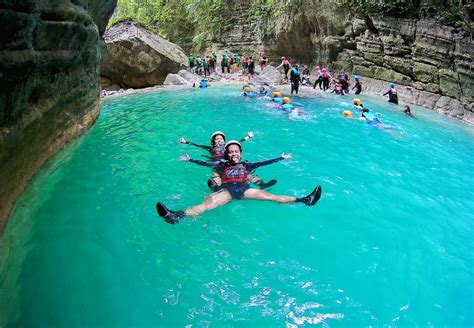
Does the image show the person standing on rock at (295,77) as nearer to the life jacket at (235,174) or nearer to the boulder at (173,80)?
the boulder at (173,80)

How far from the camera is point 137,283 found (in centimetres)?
434

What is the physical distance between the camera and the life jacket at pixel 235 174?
6164 millimetres

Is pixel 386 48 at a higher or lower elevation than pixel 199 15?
lower

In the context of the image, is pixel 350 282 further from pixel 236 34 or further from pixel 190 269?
pixel 236 34

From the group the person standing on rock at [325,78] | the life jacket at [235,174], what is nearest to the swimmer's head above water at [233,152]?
the life jacket at [235,174]

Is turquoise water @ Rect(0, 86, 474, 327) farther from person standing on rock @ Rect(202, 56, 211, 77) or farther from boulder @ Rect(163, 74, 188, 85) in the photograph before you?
person standing on rock @ Rect(202, 56, 211, 77)

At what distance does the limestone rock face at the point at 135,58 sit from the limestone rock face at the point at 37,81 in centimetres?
1297

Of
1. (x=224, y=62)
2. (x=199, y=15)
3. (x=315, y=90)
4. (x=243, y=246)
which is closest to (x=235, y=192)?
(x=243, y=246)

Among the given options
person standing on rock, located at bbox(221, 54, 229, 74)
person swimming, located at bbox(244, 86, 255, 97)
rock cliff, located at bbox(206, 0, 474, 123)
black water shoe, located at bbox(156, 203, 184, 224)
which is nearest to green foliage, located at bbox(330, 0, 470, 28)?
rock cliff, located at bbox(206, 0, 474, 123)

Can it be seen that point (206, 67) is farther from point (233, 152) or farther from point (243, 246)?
point (243, 246)

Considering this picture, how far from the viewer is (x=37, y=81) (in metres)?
4.99

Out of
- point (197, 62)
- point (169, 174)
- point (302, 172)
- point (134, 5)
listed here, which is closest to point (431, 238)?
point (302, 172)

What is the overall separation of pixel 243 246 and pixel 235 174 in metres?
1.56

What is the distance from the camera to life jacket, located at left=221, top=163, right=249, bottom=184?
20.2ft
